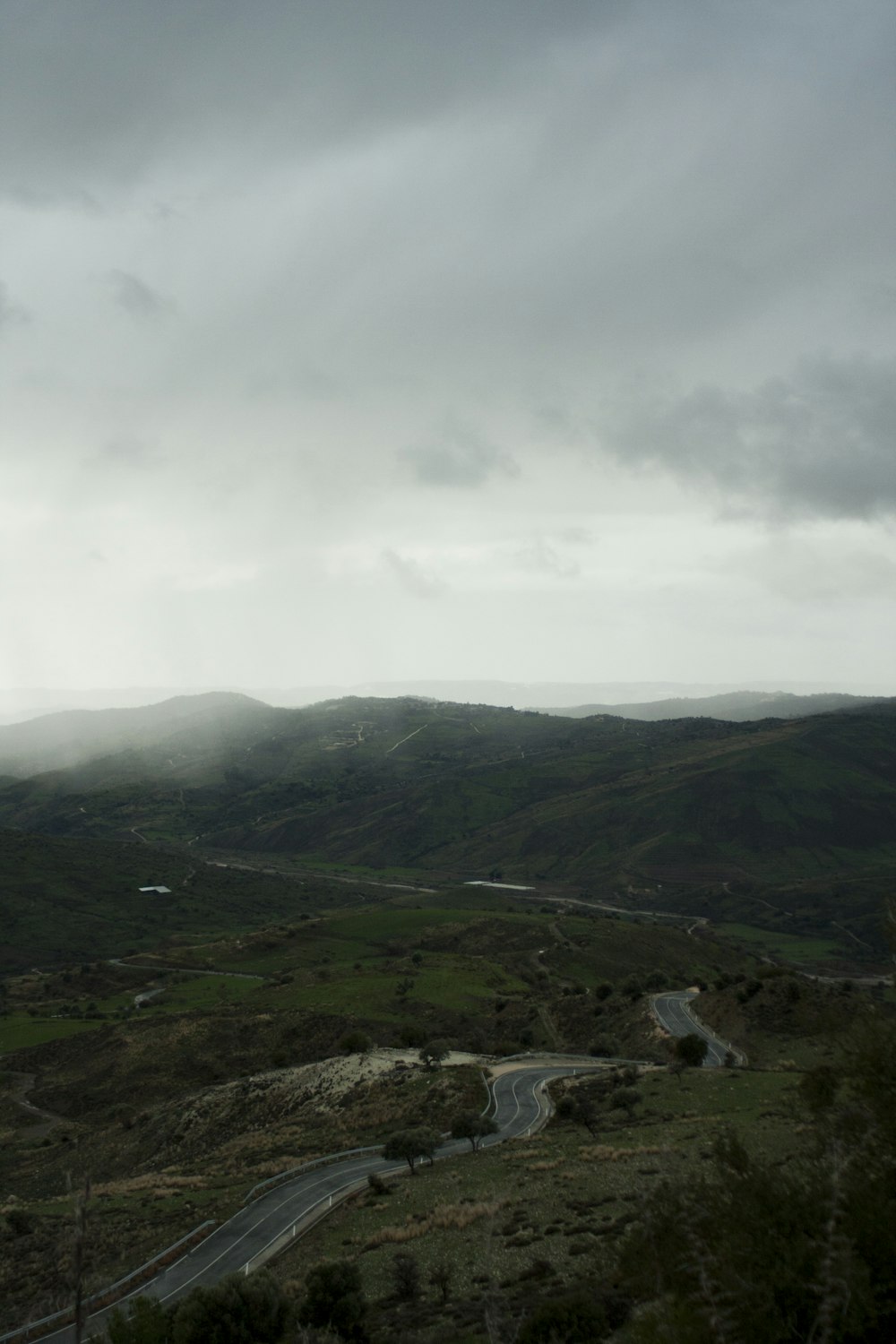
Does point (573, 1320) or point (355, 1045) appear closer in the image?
point (573, 1320)

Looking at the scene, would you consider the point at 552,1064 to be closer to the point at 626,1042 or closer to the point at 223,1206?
the point at 626,1042

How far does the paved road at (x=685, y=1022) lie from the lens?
67213 millimetres

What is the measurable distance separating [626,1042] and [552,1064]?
11.1m

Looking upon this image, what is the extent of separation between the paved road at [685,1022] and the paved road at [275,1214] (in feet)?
59.2

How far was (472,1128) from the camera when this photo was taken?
47.0 meters

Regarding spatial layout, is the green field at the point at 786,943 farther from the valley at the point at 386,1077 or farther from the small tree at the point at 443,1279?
the small tree at the point at 443,1279

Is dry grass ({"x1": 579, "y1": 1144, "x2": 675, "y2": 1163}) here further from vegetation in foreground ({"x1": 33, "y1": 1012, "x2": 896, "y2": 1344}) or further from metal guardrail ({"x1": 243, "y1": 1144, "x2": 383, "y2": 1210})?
metal guardrail ({"x1": 243, "y1": 1144, "x2": 383, "y2": 1210})

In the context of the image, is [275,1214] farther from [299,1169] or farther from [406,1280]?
[406,1280]

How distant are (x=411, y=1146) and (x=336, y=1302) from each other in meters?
21.0

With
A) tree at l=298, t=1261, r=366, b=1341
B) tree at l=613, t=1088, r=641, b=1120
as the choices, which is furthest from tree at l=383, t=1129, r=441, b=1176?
tree at l=298, t=1261, r=366, b=1341

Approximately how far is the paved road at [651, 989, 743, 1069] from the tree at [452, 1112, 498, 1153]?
21672 millimetres

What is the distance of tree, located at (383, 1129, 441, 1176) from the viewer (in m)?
42.5

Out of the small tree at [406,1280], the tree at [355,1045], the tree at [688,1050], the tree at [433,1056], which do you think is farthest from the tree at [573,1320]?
the tree at [355,1045]

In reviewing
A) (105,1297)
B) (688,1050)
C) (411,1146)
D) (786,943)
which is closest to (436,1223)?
(411,1146)
